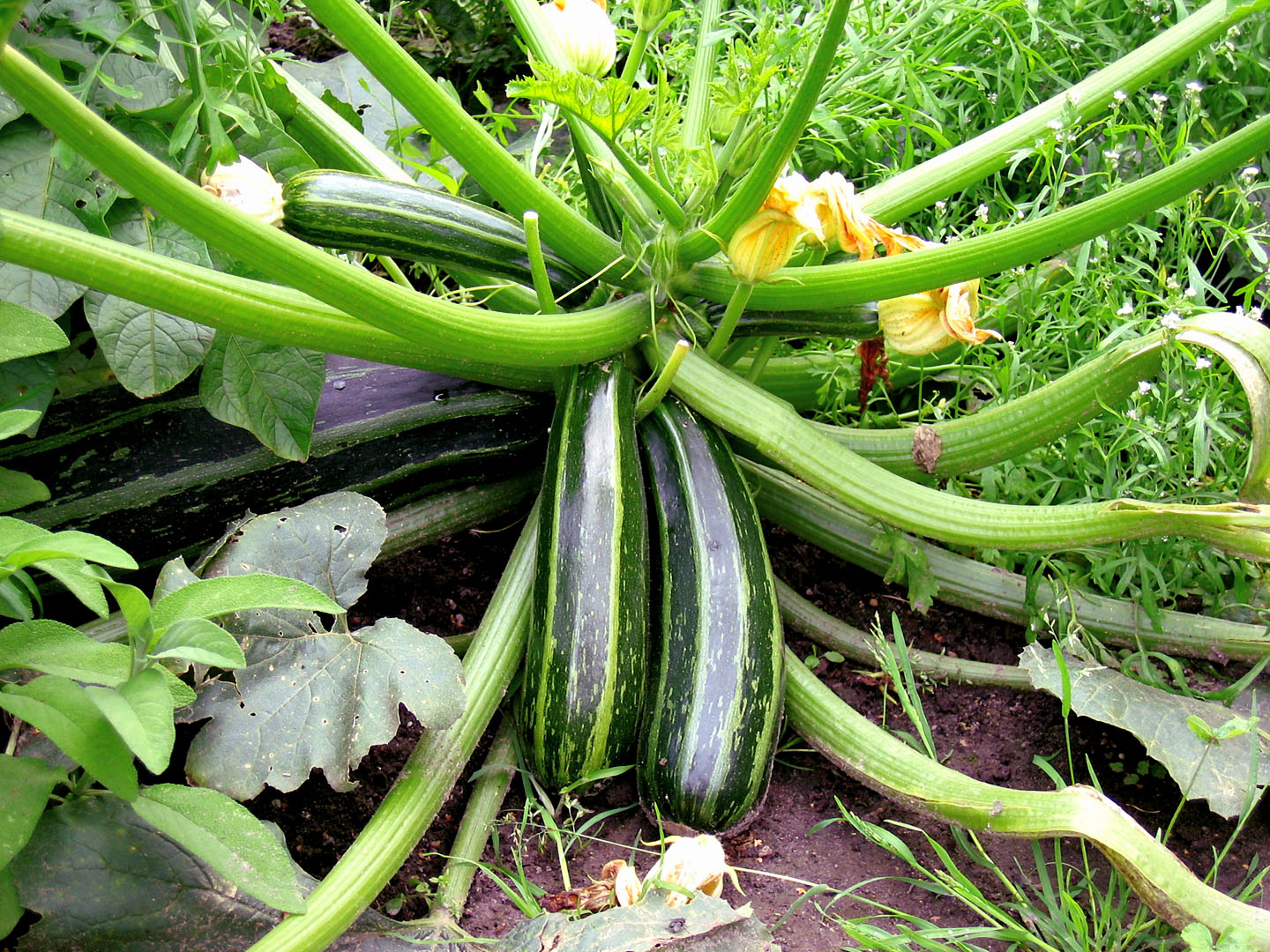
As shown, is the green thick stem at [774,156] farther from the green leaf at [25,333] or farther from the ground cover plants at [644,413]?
the green leaf at [25,333]

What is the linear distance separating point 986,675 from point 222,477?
1.34m

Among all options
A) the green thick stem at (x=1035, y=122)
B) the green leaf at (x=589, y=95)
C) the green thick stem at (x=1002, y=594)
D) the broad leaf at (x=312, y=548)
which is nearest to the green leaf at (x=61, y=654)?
the broad leaf at (x=312, y=548)

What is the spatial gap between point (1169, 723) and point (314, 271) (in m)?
1.35

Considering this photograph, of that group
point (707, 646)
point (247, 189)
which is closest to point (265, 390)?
point (247, 189)

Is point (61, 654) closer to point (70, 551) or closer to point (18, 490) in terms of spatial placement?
point (70, 551)

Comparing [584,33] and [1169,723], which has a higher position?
[584,33]

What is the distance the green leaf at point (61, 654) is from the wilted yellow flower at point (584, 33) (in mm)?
1134

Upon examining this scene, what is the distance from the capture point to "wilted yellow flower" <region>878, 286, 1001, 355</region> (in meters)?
1.69

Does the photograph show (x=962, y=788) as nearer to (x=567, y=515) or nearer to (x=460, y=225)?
(x=567, y=515)

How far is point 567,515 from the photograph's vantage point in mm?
1616

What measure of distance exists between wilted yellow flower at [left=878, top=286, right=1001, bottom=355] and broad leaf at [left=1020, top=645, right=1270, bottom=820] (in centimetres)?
50

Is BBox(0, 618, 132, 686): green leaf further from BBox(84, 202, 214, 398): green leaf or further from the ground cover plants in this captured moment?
BBox(84, 202, 214, 398): green leaf

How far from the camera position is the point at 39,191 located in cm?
159

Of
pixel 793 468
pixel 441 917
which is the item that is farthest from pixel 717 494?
pixel 441 917
